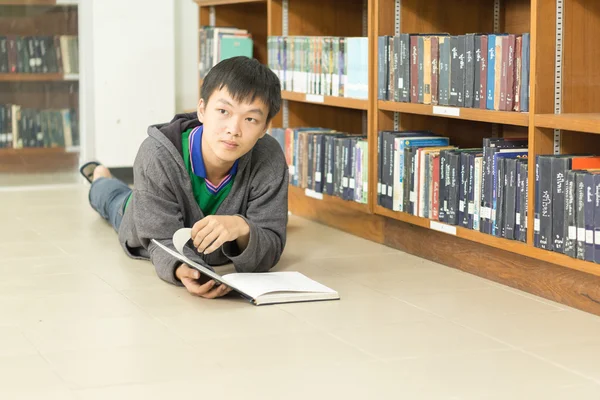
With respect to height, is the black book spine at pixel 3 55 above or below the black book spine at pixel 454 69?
above

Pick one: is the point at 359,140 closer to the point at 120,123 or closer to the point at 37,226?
the point at 37,226

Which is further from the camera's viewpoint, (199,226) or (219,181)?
(219,181)

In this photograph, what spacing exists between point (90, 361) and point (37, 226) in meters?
1.99

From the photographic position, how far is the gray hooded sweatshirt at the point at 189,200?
295 centimetres

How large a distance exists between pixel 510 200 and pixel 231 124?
851mm

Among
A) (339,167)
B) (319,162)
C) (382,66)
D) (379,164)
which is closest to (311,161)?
(319,162)

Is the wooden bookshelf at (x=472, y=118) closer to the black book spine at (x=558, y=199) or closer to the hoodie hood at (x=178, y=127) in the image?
the black book spine at (x=558, y=199)

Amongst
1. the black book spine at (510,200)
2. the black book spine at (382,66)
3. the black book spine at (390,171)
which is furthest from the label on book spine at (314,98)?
the black book spine at (510,200)

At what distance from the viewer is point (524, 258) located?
298 centimetres

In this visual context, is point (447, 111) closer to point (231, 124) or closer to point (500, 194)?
point (500, 194)

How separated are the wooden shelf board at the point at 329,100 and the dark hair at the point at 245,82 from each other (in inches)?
34.3

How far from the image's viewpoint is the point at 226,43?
16.7 ft

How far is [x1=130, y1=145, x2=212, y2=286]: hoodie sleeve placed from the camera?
2.95 meters

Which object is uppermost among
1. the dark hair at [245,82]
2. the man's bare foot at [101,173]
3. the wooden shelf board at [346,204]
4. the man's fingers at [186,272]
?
the dark hair at [245,82]
